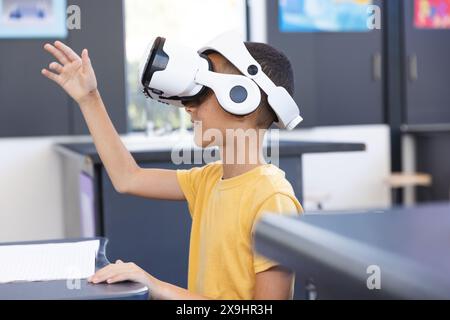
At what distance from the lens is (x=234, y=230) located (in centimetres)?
124

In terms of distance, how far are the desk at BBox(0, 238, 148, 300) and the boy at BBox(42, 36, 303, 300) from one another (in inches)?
9.9

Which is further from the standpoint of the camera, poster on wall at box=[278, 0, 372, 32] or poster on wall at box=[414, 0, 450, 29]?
poster on wall at box=[414, 0, 450, 29]

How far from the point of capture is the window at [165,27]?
4.28 metres

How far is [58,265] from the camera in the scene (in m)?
1.06

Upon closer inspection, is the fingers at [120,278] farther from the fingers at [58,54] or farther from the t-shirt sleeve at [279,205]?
the fingers at [58,54]

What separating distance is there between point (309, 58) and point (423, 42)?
0.93 m

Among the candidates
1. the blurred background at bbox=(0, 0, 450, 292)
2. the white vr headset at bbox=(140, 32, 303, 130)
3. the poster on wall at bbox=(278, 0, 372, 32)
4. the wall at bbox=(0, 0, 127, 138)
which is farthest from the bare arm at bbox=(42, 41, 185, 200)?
the poster on wall at bbox=(278, 0, 372, 32)

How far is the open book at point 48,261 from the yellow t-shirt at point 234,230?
20 cm

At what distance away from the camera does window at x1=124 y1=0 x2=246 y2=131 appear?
4.28 meters

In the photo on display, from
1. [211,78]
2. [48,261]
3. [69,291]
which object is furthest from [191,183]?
[69,291]

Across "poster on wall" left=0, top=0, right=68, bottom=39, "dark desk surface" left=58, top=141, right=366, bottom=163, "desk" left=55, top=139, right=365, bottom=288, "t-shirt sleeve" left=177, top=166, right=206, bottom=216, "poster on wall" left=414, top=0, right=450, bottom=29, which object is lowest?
"desk" left=55, top=139, right=365, bottom=288

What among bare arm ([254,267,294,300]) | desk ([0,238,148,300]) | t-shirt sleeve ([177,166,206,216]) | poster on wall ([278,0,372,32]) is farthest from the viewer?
poster on wall ([278,0,372,32])

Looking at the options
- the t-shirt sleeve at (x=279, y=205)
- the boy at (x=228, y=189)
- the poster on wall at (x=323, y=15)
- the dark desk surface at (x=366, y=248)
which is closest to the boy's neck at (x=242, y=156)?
the boy at (x=228, y=189)

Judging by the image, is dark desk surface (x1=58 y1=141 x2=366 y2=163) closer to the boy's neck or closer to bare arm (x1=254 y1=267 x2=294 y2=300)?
the boy's neck
